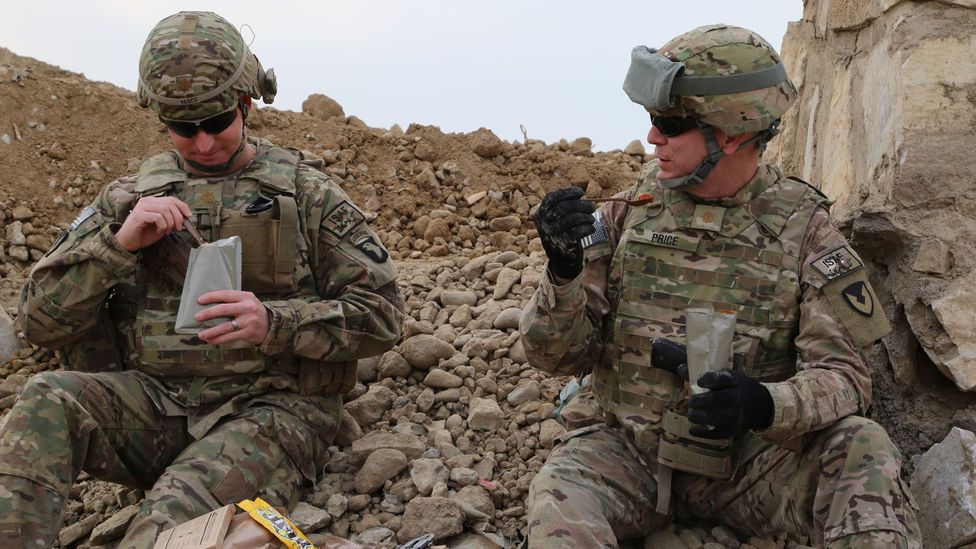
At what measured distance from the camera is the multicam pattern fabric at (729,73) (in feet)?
11.6

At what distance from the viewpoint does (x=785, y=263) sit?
356 cm

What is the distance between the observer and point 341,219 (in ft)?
13.4

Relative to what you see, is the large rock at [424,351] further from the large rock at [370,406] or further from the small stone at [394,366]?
the large rock at [370,406]

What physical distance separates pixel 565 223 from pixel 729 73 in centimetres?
78

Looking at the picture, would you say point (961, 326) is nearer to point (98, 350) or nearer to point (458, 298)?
point (458, 298)

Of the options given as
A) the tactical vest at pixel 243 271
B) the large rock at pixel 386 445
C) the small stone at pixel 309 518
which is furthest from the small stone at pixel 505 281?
the small stone at pixel 309 518

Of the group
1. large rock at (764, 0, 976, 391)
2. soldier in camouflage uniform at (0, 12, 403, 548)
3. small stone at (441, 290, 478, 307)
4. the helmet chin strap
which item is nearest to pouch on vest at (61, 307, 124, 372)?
soldier in camouflage uniform at (0, 12, 403, 548)

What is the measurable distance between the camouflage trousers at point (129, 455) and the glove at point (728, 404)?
1523 millimetres

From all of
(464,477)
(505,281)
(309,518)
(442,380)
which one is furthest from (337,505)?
(505,281)

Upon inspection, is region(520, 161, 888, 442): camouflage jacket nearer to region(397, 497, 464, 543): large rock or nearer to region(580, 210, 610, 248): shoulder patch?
region(580, 210, 610, 248): shoulder patch

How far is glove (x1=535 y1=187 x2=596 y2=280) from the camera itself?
10.8 feet

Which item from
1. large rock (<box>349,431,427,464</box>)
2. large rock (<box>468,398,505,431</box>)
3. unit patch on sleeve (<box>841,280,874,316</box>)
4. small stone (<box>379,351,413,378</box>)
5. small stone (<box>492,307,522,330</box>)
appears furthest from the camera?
small stone (<box>492,307,522,330</box>)

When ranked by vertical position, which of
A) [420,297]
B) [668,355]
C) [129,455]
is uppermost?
[668,355]

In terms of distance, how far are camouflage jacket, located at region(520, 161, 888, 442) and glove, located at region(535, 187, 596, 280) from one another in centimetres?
13
